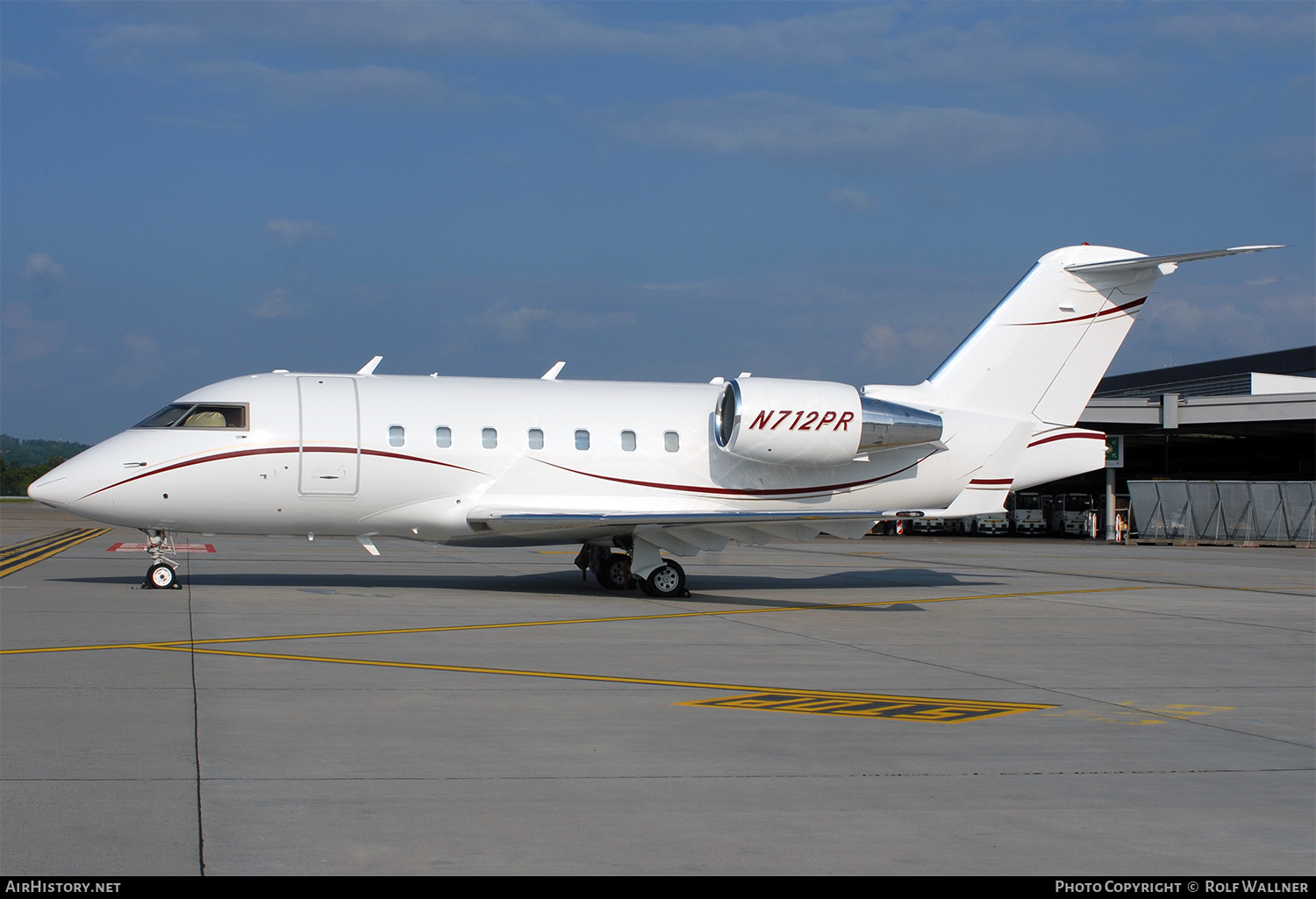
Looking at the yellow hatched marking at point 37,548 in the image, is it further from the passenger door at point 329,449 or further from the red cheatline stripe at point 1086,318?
the red cheatline stripe at point 1086,318

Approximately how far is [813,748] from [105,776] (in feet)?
15.5

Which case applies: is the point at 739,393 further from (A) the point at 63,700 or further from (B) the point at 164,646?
(A) the point at 63,700

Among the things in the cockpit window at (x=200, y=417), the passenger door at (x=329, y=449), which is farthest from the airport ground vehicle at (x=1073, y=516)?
the cockpit window at (x=200, y=417)

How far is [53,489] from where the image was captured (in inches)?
672

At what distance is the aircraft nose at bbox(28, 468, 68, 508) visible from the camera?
55.8 ft

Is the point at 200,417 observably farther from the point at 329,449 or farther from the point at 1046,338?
the point at 1046,338

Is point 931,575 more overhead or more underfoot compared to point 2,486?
more underfoot

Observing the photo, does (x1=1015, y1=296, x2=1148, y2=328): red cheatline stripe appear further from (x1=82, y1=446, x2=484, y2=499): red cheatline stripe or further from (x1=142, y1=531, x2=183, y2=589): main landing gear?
(x1=142, y1=531, x2=183, y2=589): main landing gear

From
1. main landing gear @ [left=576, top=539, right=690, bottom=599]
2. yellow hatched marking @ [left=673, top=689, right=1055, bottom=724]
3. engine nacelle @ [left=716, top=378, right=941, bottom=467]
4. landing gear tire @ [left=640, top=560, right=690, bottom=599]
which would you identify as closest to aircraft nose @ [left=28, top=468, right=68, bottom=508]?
main landing gear @ [left=576, top=539, right=690, bottom=599]

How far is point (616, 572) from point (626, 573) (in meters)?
0.20

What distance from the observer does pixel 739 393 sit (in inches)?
758

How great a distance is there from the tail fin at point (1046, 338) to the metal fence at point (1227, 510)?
1069 inches

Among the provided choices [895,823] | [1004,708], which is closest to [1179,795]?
[895,823]

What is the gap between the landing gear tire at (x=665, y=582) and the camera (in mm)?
19594
